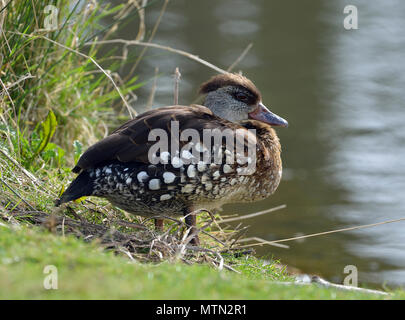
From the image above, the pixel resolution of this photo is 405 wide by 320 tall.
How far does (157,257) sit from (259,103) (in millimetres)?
2054

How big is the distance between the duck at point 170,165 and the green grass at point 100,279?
120cm

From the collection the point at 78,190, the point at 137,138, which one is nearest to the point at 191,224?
the point at 137,138

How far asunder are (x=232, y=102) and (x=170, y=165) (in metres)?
1.27

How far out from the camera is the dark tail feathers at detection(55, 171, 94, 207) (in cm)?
493

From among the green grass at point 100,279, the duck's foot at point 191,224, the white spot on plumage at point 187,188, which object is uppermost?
the white spot on plumage at point 187,188

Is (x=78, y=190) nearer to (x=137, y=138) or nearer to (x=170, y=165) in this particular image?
(x=137, y=138)

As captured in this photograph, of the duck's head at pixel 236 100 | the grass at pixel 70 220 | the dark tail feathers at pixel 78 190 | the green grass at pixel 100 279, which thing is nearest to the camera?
the green grass at pixel 100 279

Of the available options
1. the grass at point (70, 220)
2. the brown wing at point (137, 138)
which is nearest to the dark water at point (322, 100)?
the grass at point (70, 220)

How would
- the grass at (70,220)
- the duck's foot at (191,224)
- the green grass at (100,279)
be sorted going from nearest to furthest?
the green grass at (100,279)
the grass at (70,220)
the duck's foot at (191,224)

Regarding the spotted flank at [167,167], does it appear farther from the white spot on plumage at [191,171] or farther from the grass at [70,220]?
the grass at [70,220]

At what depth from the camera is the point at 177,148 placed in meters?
4.96

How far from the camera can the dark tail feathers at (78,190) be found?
4930 millimetres

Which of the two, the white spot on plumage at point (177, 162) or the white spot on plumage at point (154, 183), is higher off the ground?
the white spot on plumage at point (177, 162)
